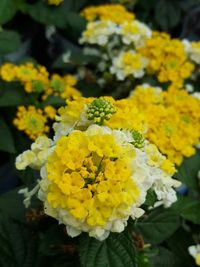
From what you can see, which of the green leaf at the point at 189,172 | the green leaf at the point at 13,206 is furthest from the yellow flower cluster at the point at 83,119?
the green leaf at the point at 189,172

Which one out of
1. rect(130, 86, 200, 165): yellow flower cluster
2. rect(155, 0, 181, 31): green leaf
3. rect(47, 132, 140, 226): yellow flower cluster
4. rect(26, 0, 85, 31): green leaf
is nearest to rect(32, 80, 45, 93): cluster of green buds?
rect(130, 86, 200, 165): yellow flower cluster

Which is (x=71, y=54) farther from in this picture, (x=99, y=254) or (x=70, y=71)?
(x=99, y=254)

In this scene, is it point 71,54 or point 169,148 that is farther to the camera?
point 71,54

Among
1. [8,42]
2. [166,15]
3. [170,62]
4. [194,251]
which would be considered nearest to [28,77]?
[8,42]

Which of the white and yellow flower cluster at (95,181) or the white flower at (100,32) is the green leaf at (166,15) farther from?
the white and yellow flower cluster at (95,181)

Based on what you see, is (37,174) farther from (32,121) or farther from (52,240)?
(52,240)

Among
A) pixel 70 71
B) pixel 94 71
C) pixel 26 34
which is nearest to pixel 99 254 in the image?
pixel 94 71

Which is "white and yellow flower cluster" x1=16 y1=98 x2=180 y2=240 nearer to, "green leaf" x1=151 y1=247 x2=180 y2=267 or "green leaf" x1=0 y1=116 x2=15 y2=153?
"green leaf" x1=151 y1=247 x2=180 y2=267
